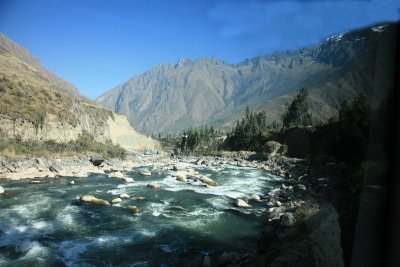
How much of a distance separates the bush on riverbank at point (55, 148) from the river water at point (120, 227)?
9540 mm

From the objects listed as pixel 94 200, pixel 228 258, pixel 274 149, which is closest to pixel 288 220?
pixel 228 258

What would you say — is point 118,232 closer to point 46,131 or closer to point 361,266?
point 361,266

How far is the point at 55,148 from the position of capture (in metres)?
34.7

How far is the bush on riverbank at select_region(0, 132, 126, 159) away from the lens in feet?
97.2

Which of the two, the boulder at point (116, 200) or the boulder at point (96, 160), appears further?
the boulder at point (96, 160)

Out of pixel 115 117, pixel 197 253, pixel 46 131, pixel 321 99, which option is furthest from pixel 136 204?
pixel 321 99

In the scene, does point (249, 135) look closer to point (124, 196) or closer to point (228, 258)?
point (124, 196)

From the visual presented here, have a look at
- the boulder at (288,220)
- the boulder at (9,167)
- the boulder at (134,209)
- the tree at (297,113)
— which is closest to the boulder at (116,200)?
the boulder at (134,209)

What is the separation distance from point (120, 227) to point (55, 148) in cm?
2463

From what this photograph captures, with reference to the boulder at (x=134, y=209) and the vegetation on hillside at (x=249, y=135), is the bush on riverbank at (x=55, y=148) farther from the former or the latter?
the vegetation on hillside at (x=249, y=135)

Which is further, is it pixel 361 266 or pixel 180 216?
pixel 180 216

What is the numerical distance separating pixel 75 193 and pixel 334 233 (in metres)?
A: 17.0

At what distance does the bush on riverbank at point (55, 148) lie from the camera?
29.6 m

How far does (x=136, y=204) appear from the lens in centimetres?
1720
